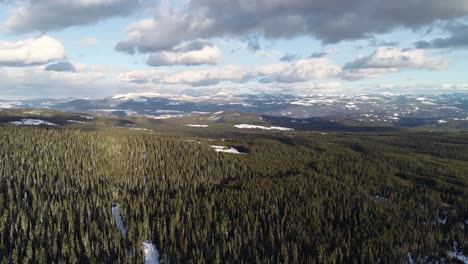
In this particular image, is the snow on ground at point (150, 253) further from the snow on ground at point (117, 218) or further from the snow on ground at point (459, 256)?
the snow on ground at point (459, 256)

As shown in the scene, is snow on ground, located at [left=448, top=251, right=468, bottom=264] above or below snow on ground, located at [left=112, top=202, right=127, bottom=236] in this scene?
below

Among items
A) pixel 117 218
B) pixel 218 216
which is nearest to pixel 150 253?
pixel 218 216

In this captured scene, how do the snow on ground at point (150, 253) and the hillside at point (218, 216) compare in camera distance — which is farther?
the snow on ground at point (150, 253)

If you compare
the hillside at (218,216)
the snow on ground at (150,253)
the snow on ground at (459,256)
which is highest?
the hillside at (218,216)

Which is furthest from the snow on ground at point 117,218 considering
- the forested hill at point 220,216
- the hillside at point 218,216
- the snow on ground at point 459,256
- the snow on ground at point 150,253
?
the snow on ground at point 459,256

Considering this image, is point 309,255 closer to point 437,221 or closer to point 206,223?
point 206,223

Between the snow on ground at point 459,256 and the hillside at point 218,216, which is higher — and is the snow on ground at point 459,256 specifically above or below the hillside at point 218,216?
below

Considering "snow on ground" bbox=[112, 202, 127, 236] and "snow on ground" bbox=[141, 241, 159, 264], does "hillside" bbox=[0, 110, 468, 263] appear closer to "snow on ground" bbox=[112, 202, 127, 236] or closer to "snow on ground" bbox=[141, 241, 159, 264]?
"snow on ground" bbox=[112, 202, 127, 236]

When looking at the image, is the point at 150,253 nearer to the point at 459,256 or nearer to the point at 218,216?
the point at 218,216

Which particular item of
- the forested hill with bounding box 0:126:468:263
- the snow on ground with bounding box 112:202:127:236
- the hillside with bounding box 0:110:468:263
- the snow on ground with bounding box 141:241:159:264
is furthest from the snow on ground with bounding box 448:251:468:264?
the snow on ground with bounding box 112:202:127:236
